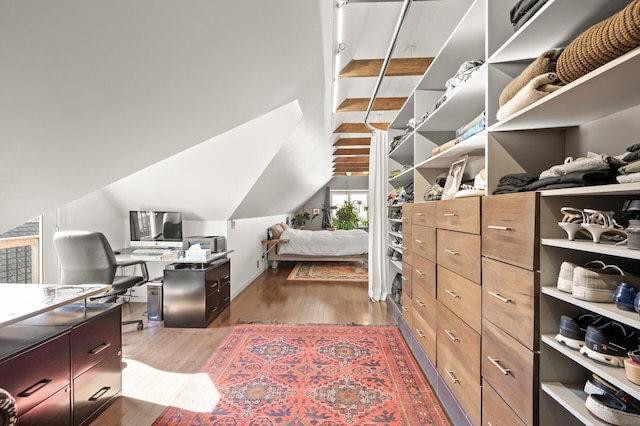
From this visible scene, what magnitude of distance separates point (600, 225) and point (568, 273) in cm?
18

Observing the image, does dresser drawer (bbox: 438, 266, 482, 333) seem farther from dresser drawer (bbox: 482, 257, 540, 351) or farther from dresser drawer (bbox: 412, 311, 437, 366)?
dresser drawer (bbox: 412, 311, 437, 366)

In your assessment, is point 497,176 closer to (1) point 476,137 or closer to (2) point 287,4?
(1) point 476,137

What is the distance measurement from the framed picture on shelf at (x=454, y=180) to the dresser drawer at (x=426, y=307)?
0.69 meters

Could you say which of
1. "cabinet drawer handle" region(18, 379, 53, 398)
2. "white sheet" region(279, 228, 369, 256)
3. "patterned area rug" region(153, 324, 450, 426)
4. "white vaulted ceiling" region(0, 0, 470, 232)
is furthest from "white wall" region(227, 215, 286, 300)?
"cabinet drawer handle" region(18, 379, 53, 398)

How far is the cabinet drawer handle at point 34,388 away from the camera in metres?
1.31

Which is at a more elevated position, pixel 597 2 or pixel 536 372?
pixel 597 2

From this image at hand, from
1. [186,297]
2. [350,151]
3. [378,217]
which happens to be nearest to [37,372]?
[186,297]

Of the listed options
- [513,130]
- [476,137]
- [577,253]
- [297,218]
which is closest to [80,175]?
[476,137]

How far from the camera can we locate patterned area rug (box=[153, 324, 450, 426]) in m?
1.75

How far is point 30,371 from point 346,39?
2.69 meters

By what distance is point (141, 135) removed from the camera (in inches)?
70.7

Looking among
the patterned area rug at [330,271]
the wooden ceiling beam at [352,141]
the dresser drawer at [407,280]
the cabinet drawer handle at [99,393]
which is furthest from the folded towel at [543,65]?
the patterned area rug at [330,271]

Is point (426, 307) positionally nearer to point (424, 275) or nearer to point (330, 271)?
point (424, 275)

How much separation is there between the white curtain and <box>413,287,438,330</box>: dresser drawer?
1.55 metres
